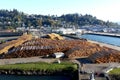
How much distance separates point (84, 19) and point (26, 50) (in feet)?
422

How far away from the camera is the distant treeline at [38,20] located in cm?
12062

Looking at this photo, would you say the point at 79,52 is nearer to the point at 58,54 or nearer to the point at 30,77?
the point at 58,54

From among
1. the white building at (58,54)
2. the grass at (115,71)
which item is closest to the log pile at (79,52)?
the white building at (58,54)

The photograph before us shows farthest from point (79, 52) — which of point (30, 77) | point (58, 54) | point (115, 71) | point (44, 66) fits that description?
point (115, 71)

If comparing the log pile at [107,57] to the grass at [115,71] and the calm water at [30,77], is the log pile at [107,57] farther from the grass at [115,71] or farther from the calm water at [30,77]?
the calm water at [30,77]

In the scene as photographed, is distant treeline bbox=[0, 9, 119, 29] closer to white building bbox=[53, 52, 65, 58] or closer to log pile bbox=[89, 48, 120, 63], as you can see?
white building bbox=[53, 52, 65, 58]

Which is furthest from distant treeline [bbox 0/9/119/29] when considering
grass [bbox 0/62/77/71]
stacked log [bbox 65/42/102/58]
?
grass [bbox 0/62/77/71]

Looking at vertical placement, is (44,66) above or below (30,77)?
above

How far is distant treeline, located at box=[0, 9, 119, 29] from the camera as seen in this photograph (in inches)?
4749

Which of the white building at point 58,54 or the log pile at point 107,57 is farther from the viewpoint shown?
the white building at point 58,54

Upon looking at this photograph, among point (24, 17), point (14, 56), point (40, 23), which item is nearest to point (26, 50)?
point (14, 56)

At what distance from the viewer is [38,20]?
123 meters

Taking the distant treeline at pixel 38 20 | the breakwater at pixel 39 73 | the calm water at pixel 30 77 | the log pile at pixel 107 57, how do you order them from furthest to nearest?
1. the distant treeline at pixel 38 20
2. the log pile at pixel 107 57
3. the breakwater at pixel 39 73
4. the calm water at pixel 30 77

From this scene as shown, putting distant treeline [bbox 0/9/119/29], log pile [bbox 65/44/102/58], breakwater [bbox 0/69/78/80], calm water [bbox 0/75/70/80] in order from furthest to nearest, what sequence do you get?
distant treeline [bbox 0/9/119/29]
log pile [bbox 65/44/102/58]
breakwater [bbox 0/69/78/80]
calm water [bbox 0/75/70/80]
